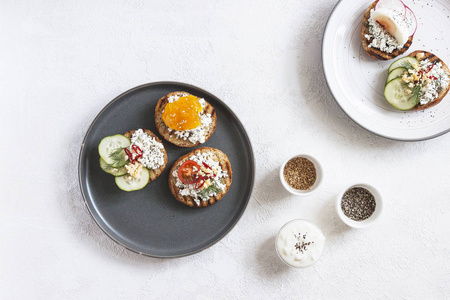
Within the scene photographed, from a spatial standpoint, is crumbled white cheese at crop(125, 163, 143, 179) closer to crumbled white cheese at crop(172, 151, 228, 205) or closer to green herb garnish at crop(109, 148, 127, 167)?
green herb garnish at crop(109, 148, 127, 167)

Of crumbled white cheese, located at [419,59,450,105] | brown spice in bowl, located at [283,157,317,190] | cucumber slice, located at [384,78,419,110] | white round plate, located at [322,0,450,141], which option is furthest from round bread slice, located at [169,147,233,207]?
crumbled white cheese, located at [419,59,450,105]

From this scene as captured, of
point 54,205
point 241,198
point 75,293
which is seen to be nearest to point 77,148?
point 54,205

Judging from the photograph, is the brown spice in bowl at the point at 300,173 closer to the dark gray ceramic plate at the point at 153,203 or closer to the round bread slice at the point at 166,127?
the dark gray ceramic plate at the point at 153,203

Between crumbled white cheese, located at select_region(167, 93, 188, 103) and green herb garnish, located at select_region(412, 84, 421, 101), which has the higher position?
green herb garnish, located at select_region(412, 84, 421, 101)

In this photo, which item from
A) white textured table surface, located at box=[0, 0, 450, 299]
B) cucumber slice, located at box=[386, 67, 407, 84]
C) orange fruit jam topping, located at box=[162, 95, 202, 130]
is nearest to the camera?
orange fruit jam topping, located at box=[162, 95, 202, 130]

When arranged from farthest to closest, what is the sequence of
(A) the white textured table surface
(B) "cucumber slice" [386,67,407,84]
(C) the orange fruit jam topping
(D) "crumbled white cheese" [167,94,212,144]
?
1. (A) the white textured table surface
2. (B) "cucumber slice" [386,67,407,84]
3. (D) "crumbled white cheese" [167,94,212,144]
4. (C) the orange fruit jam topping

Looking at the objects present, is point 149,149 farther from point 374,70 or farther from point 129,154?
point 374,70

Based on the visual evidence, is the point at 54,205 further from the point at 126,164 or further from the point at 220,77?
the point at 220,77
